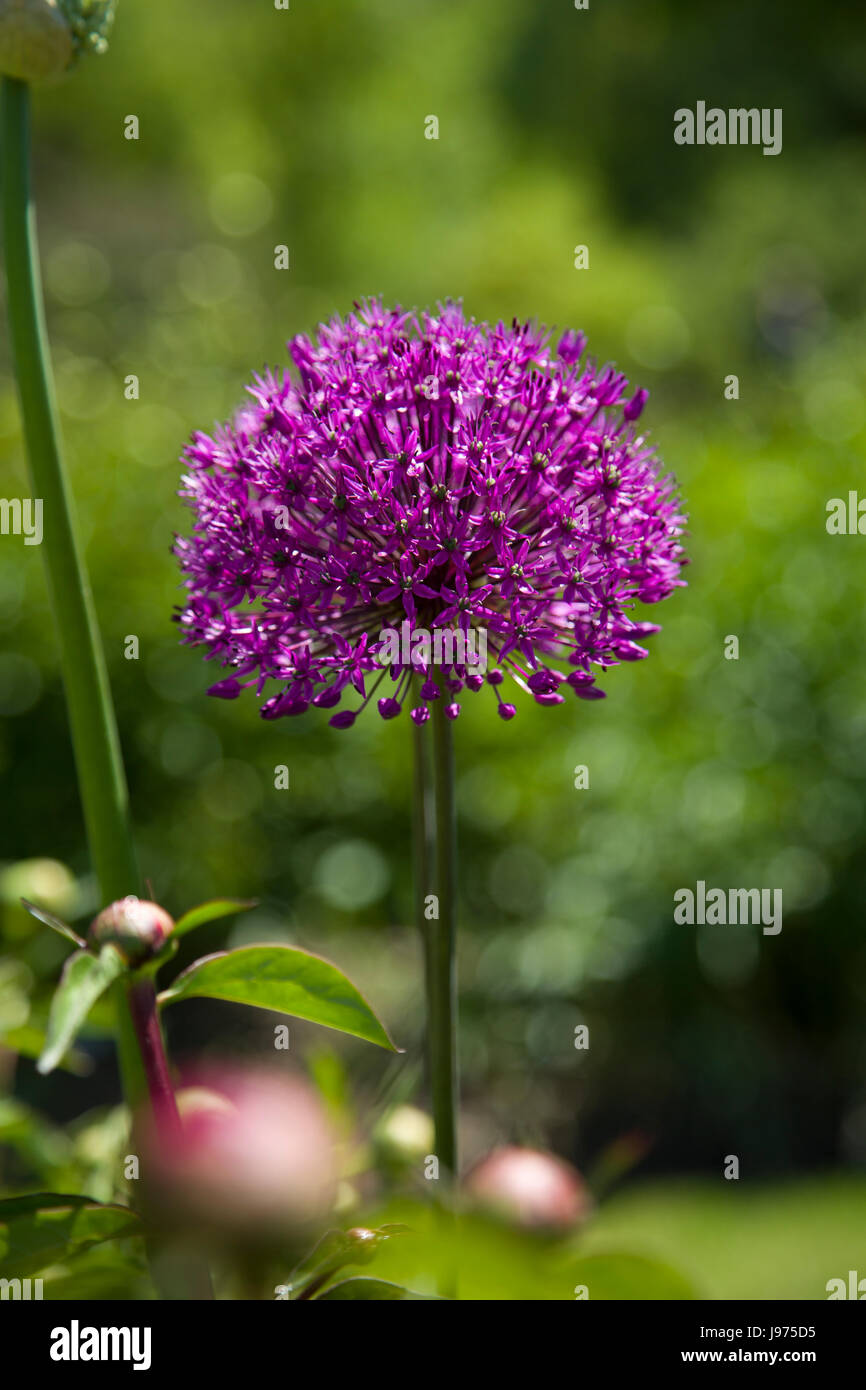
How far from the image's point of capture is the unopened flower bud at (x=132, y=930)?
0.46 m

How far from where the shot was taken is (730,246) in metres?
8.16

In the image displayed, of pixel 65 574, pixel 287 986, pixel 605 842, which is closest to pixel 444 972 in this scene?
pixel 287 986

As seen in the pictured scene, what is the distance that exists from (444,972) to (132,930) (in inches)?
6.3

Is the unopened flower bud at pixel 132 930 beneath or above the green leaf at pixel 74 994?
above

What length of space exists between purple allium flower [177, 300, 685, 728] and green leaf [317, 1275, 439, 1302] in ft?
0.78

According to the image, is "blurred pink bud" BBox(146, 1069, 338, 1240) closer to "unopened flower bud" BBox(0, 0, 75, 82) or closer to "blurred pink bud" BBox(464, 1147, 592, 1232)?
"blurred pink bud" BBox(464, 1147, 592, 1232)

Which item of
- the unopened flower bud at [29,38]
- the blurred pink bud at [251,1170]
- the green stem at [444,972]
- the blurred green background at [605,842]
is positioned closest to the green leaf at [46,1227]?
the blurred pink bud at [251,1170]

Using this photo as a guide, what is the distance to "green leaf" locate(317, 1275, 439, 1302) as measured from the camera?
0.46 metres

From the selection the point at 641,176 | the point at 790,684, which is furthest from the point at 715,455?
the point at 641,176

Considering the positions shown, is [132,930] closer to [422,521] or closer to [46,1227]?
[46,1227]

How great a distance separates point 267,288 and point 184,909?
5.85 metres

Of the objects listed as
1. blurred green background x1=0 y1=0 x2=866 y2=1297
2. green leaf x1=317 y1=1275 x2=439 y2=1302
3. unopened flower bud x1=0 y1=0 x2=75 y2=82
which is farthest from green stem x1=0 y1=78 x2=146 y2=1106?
blurred green background x1=0 y1=0 x2=866 y2=1297

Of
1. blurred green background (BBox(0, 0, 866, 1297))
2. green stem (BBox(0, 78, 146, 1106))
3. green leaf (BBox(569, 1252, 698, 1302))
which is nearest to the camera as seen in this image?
green leaf (BBox(569, 1252, 698, 1302))

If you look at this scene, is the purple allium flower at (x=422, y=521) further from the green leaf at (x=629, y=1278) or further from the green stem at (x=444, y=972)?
the green leaf at (x=629, y=1278)
